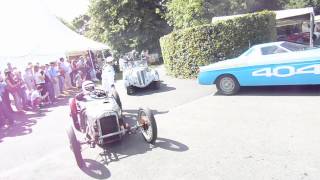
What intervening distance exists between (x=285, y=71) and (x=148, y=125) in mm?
4754

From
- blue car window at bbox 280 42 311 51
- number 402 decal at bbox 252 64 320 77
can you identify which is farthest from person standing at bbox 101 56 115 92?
blue car window at bbox 280 42 311 51

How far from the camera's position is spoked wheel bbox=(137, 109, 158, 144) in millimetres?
6363

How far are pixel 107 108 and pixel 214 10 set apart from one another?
17.2m

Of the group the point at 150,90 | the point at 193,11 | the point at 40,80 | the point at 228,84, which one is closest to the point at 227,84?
the point at 228,84

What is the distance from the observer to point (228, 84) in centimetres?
1027

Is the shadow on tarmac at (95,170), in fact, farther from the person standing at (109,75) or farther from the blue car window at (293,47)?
the blue car window at (293,47)

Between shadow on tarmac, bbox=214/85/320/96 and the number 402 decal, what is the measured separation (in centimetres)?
61

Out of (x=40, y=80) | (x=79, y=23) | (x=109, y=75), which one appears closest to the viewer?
(x=109, y=75)

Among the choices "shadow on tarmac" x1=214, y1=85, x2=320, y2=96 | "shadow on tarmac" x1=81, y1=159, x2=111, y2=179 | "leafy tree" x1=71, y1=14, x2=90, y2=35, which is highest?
"leafy tree" x1=71, y1=14, x2=90, y2=35

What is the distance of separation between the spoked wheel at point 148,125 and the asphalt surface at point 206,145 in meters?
0.17

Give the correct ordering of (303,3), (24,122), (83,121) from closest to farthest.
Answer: (83,121)
(24,122)
(303,3)

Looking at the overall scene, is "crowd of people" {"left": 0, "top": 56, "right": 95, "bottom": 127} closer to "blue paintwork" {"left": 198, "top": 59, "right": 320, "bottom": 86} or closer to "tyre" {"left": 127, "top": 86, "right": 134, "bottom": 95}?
"tyre" {"left": 127, "top": 86, "right": 134, "bottom": 95}

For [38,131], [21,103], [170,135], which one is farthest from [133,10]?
[170,135]

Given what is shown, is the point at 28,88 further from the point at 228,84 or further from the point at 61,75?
the point at 228,84
